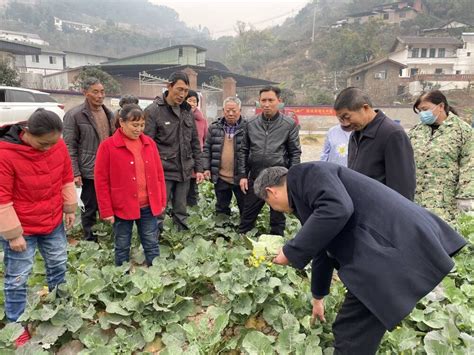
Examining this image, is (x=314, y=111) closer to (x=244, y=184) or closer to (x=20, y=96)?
(x=20, y=96)

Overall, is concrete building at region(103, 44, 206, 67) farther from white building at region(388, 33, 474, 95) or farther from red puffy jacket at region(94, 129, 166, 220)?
red puffy jacket at region(94, 129, 166, 220)

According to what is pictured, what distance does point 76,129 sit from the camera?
377 cm

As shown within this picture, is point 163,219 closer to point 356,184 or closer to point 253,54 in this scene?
point 356,184

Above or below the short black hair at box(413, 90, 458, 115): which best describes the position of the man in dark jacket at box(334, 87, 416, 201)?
below

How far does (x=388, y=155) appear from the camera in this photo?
96.9 inches

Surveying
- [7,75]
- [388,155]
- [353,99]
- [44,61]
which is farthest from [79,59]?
[388,155]

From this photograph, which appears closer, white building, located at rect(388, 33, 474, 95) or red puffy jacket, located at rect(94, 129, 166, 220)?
red puffy jacket, located at rect(94, 129, 166, 220)

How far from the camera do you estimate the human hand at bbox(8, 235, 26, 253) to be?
2.32m

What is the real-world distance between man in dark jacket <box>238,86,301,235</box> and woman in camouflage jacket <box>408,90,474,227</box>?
114cm

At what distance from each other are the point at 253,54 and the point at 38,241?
5404 centimetres

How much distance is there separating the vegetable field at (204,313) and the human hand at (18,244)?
17.7 inches

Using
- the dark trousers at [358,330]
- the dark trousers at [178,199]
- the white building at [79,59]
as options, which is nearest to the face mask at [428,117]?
the dark trousers at [358,330]

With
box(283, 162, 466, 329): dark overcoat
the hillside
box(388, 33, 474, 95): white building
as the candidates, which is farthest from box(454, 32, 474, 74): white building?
box(283, 162, 466, 329): dark overcoat

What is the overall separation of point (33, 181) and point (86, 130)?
57.8 inches
